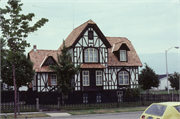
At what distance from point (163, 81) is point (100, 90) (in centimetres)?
7425

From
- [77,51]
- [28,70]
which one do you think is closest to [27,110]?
[28,70]

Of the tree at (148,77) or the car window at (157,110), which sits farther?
the tree at (148,77)

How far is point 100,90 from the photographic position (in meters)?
33.0

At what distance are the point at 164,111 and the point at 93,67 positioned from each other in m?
21.9

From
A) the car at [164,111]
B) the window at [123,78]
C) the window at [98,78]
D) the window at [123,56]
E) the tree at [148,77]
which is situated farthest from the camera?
the tree at [148,77]

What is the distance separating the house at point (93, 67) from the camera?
1270 inches

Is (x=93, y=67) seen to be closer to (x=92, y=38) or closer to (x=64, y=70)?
(x=92, y=38)

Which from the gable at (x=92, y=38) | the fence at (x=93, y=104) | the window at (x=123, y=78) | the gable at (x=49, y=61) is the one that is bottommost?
the fence at (x=93, y=104)

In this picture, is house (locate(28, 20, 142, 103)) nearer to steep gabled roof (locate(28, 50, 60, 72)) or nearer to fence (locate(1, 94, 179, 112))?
steep gabled roof (locate(28, 50, 60, 72))

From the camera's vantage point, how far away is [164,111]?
10359 millimetres

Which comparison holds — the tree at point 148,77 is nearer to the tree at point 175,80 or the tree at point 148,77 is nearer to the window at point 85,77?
the tree at point 175,80

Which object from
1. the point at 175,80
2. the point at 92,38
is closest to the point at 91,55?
the point at 92,38

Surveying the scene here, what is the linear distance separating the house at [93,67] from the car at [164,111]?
20060 millimetres

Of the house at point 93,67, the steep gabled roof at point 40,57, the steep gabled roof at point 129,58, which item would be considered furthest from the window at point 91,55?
the steep gabled roof at point 40,57
